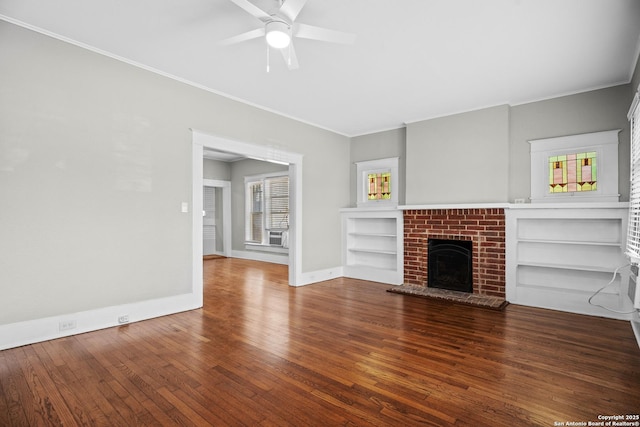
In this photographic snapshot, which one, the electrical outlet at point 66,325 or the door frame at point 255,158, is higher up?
the door frame at point 255,158

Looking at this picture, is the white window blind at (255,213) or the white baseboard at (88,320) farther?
the white window blind at (255,213)

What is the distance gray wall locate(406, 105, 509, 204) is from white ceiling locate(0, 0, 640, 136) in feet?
1.20

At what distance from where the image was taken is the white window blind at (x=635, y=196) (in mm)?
2982

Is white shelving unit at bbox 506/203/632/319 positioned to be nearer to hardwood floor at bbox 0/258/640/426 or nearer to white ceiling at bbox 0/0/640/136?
hardwood floor at bbox 0/258/640/426

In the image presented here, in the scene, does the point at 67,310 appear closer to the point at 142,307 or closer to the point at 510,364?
the point at 142,307

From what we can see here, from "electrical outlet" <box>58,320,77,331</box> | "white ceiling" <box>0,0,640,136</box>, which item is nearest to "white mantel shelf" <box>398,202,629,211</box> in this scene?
"white ceiling" <box>0,0,640,136</box>

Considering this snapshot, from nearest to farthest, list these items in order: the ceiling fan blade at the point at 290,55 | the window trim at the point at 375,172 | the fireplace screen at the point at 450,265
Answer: the ceiling fan blade at the point at 290,55 < the fireplace screen at the point at 450,265 < the window trim at the point at 375,172

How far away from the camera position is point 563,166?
4.29 m

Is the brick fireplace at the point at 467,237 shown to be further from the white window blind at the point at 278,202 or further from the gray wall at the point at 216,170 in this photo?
the gray wall at the point at 216,170

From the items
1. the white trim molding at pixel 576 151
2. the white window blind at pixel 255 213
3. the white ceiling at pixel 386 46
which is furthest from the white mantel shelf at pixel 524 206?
the white window blind at pixel 255 213

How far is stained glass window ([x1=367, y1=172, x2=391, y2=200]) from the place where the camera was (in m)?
6.04

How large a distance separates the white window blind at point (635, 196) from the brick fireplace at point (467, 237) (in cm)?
Result: 136

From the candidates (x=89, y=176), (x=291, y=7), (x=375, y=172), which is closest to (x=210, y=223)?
(x=375, y=172)

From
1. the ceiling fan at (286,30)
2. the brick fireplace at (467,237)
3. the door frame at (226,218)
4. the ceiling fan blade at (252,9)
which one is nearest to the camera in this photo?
the ceiling fan blade at (252,9)
